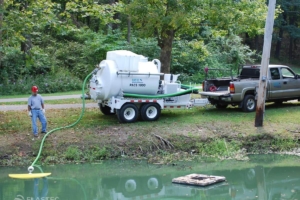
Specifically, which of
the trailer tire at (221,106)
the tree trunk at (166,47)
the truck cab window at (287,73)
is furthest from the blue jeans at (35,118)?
the truck cab window at (287,73)

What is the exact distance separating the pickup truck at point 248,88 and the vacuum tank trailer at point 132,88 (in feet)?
6.38

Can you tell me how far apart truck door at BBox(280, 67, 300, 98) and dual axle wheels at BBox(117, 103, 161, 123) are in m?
5.82

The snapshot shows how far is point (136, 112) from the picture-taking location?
1720cm

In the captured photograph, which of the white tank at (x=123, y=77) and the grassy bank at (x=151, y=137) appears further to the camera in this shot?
the white tank at (x=123, y=77)

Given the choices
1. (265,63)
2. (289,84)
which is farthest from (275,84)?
(265,63)

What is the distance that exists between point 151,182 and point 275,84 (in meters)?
8.76

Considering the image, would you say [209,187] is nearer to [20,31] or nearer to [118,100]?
[118,100]

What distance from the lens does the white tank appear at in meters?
16.5

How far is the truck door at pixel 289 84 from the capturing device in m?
20.2

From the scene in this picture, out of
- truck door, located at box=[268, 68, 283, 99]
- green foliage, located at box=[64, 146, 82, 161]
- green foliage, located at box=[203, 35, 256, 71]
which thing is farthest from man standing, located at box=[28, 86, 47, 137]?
green foliage, located at box=[203, 35, 256, 71]

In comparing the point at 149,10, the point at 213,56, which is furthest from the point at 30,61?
the point at 213,56

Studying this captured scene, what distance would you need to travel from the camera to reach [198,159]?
15633 millimetres

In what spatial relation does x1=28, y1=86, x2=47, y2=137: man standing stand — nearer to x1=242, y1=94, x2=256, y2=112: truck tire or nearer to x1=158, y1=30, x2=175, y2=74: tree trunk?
x1=158, y1=30, x2=175, y2=74: tree trunk

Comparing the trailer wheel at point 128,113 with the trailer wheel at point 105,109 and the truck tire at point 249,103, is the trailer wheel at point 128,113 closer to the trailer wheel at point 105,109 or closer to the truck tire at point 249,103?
the trailer wheel at point 105,109
